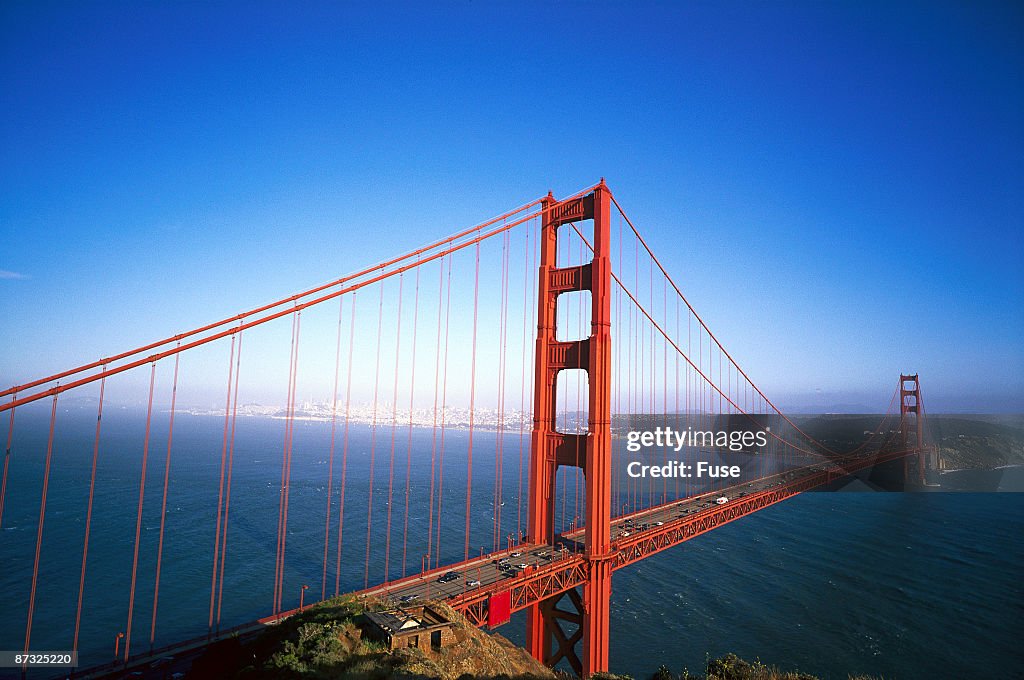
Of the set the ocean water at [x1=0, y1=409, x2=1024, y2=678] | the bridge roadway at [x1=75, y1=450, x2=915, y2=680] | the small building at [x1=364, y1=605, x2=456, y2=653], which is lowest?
the ocean water at [x1=0, y1=409, x2=1024, y2=678]

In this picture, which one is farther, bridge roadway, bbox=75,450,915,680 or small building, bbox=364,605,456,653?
bridge roadway, bbox=75,450,915,680

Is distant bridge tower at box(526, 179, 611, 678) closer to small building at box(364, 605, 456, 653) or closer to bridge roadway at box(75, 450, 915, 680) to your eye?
bridge roadway at box(75, 450, 915, 680)

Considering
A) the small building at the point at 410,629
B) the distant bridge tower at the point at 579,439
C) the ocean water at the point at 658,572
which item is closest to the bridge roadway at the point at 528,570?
the distant bridge tower at the point at 579,439

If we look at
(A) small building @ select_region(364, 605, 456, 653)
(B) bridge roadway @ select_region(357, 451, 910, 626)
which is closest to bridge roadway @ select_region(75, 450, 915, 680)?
(B) bridge roadway @ select_region(357, 451, 910, 626)

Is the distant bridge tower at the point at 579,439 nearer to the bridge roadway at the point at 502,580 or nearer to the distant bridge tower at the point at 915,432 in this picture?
the bridge roadway at the point at 502,580

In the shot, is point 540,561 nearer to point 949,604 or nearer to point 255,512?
point 949,604

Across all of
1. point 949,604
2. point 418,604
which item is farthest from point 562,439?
point 949,604
